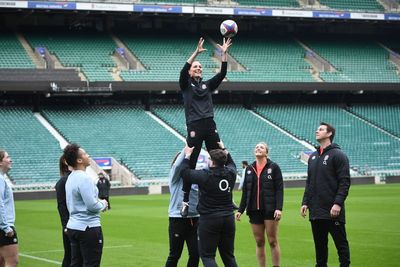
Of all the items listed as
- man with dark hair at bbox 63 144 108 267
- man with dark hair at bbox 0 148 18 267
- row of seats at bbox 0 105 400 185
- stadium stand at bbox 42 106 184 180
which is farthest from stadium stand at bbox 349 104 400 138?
man with dark hair at bbox 63 144 108 267


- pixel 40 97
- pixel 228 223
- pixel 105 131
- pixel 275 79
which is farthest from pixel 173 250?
pixel 275 79

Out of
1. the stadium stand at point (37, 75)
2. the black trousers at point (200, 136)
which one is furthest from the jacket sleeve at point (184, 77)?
the stadium stand at point (37, 75)

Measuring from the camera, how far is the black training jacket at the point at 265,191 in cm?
1331

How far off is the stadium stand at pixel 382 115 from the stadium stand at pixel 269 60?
523 cm

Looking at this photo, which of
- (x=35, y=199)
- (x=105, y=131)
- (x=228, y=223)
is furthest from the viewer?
(x=105, y=131)

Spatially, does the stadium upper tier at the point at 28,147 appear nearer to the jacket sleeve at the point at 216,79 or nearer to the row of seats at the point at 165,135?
the row of seats at the point at 165,135

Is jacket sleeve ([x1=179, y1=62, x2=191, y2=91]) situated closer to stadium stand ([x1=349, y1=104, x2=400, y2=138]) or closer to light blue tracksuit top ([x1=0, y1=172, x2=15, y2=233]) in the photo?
light blue tracksuit top ([x1=0, y1=172, x2=15, y2=233])

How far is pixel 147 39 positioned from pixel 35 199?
74.3 feet

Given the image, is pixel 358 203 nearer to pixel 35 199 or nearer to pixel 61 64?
pixel 35 199

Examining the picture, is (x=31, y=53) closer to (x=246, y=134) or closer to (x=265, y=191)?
(x=246, y=134)

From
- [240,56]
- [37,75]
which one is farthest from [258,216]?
[240,56]

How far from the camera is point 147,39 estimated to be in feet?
209

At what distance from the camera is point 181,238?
12.4 metres

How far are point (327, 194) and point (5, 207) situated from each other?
4.87 meters
